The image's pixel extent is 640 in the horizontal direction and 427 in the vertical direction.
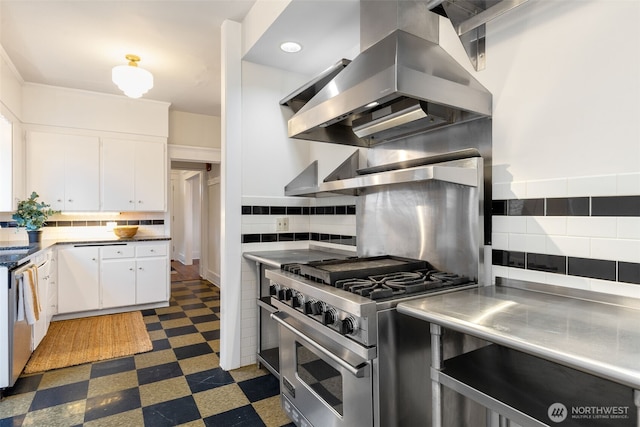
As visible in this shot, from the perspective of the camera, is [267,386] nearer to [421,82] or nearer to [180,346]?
[180,346]

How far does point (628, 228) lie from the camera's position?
1140 millimetres

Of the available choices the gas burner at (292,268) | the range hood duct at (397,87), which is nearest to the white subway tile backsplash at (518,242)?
the range hood duct at (397,87)

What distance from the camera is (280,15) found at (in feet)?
6.89

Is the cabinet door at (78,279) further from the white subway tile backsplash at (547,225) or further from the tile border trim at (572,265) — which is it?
the white subway tile backsplash at (547,225)

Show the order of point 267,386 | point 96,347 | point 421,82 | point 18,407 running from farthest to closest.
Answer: point 96,347 < point 267,386 < point 18,407 < point 421,82

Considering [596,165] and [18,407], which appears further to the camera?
[18,407]

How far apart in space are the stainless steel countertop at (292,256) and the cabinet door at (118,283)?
89.6 inches

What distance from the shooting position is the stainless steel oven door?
50.8 inches

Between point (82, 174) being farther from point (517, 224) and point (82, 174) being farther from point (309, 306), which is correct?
point (517, 224)

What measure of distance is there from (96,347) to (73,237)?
1.79 meters

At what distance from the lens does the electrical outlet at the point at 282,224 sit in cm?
286

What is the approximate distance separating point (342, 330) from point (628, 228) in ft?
3.42

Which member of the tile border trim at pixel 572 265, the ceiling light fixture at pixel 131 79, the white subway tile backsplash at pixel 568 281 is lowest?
the white subway tile backsplash at pixel 568 281

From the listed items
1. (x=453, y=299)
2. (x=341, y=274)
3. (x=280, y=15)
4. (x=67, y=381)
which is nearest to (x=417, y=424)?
(x=453, y=299)
